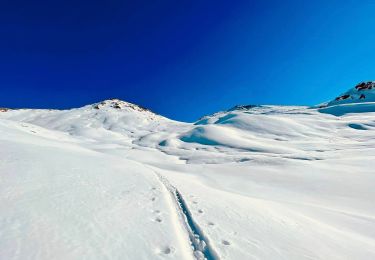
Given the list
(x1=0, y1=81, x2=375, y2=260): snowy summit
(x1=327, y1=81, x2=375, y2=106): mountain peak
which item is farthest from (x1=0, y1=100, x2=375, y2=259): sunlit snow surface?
(x1=327, y1=81, x2=375, y2=106): mountain peak

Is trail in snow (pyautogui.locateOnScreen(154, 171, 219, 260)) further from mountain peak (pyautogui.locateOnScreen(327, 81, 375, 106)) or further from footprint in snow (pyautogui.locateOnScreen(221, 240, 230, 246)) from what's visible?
mountain peak (pyautogui.locateOnScreen(327, 81, 375, 106))

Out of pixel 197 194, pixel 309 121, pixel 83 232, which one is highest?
pixel 309 121

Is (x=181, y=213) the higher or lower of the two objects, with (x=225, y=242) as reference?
higher

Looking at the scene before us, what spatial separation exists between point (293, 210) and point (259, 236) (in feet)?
11.7

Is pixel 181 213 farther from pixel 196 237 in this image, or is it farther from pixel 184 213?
pixel 196 237

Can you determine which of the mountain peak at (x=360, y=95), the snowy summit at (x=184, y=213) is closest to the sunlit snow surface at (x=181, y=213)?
the snowy summit at (x=184, y=213)

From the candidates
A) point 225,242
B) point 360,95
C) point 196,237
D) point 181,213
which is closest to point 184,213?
point 181,213

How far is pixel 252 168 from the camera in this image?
18344mm

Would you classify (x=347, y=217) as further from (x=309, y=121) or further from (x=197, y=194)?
(x=309, y=121)

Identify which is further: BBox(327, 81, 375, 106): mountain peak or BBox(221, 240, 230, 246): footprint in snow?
BBox(327, 81, 375, 106): mountain peak

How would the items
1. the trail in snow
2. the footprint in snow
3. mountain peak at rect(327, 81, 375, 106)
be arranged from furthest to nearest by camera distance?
1. mountain peak at rect(327, 81, 375, 106)
2. the footprint in snow
3. the trail in snow

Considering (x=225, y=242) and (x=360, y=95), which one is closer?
(x=225, y=242)

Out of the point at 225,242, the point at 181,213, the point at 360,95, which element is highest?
the point at 360,95

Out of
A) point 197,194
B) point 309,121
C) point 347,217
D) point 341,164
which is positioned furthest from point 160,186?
point 309,121
